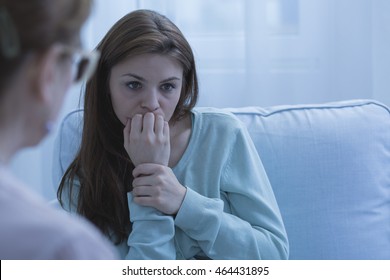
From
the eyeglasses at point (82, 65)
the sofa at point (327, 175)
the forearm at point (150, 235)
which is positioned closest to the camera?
the eyeglasses at point (82, 65)

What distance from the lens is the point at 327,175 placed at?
165 cm

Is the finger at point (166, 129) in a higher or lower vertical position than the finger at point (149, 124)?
lower

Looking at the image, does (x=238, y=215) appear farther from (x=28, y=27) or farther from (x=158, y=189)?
(x=28, y=27)

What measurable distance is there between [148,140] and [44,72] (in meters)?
0.73

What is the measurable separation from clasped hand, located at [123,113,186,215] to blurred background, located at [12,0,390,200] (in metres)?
0.79

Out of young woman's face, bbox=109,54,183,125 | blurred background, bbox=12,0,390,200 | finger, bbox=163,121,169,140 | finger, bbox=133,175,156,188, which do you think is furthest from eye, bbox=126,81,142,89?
blurred background, bbox=12,0,390,200

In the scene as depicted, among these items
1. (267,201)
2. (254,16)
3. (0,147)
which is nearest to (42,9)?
(0,147)

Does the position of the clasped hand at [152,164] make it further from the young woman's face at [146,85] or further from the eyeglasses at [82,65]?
the eyeglasses at [82,65]

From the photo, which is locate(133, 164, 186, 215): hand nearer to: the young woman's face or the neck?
the young woman's face

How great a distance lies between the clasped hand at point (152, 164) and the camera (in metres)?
1.38

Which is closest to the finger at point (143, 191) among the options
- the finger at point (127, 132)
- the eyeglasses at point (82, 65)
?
the finger at point (127, 132)

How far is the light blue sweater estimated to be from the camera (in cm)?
138

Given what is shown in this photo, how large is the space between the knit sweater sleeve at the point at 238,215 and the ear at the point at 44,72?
733mm

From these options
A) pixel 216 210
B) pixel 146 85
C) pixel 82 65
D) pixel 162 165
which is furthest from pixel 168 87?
pixel 82 65
